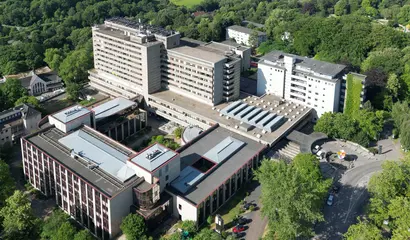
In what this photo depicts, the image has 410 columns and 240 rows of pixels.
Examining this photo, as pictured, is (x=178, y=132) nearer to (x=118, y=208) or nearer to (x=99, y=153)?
(x=99, y=153)

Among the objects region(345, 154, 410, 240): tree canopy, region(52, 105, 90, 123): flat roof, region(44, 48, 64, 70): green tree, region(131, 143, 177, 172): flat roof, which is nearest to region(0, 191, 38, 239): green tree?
region(131, 143, 177, 172): flat roof

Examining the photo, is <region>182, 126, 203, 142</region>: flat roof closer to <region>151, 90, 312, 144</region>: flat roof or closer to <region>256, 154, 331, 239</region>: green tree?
<region>151, 90, 312, 144</region>: flat roof

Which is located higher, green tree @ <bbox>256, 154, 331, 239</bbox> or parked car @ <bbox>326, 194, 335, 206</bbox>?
green tree @ <bbox>256, 154, 331, 239</bbox>

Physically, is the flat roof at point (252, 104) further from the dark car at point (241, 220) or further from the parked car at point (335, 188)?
the dark car at point (241, 220)

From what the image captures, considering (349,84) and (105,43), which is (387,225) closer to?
(349,84)

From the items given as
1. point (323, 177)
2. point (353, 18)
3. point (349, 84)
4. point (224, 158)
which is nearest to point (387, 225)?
point (323, 177)

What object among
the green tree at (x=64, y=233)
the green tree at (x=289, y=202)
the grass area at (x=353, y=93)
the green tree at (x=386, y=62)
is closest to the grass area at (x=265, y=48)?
the green tree at (x=386, y=62)
